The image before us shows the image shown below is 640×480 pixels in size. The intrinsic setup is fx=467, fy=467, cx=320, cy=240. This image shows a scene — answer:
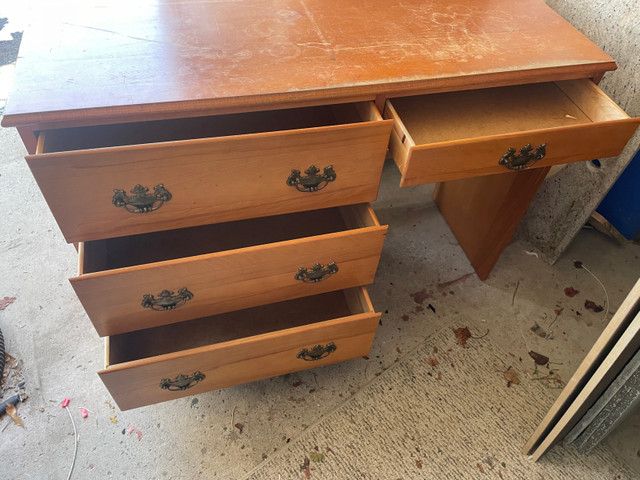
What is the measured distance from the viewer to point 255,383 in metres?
1.20

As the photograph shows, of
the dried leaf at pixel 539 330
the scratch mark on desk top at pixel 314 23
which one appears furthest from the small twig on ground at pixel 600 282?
the scratch mark on desk top at pixel 314 23

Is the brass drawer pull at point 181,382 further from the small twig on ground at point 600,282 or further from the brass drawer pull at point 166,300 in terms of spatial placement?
the small twig on ground at point 600,282

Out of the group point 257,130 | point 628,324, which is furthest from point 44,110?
point 628,324

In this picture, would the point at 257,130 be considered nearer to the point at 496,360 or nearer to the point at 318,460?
the point at 318,460

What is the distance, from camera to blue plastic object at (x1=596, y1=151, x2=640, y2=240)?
4.83ft

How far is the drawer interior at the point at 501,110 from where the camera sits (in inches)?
39.3

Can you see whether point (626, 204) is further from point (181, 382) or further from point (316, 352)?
point (181, 382)

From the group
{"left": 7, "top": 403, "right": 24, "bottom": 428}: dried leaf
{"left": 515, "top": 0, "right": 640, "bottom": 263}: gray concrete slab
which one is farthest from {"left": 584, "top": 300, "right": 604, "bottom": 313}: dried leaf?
{"left": 7, "top": 403, "right": 24, "bottom": 428}: dried leaf

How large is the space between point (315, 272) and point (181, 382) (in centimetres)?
36

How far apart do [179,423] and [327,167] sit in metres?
0.72

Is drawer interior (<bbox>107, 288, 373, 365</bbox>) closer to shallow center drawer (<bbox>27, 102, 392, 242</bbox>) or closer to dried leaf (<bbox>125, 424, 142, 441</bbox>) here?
dried leaf (<bbox>125, 424, 142, 441</bbox>)

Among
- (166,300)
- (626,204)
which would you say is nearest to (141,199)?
(166,300)

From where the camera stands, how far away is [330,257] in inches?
38.4

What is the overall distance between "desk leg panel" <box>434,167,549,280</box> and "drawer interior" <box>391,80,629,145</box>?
0.17 metres
